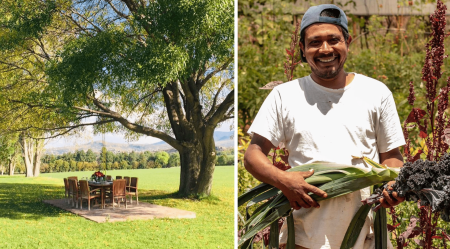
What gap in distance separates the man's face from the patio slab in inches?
152

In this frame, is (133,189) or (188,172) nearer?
(133,189)

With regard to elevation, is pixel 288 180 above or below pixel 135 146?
below

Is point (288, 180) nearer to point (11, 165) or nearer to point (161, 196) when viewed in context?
point (161, 196)

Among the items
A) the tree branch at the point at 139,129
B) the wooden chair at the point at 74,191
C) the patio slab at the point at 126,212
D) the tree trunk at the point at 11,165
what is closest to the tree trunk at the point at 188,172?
the tree branch at the point at 139,129

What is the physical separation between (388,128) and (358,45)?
411cm

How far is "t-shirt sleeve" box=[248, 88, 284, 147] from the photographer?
146 cm

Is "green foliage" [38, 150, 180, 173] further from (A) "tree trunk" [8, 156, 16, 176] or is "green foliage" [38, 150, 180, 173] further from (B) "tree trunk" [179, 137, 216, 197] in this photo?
(B) "tree trunk" [179, 137, 216, 197]

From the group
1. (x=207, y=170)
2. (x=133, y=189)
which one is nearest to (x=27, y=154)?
(x=133, y=189)

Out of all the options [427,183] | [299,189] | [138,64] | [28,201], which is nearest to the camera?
[427,183]

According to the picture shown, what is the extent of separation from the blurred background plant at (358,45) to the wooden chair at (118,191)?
4.71 feet

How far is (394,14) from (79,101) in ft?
11.7

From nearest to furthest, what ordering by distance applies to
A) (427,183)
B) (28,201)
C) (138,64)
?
(427,183) → (138,64) → (28,201)

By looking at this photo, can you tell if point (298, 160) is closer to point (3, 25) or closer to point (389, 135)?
point (389, 135)

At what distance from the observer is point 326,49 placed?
1447 millimetres
